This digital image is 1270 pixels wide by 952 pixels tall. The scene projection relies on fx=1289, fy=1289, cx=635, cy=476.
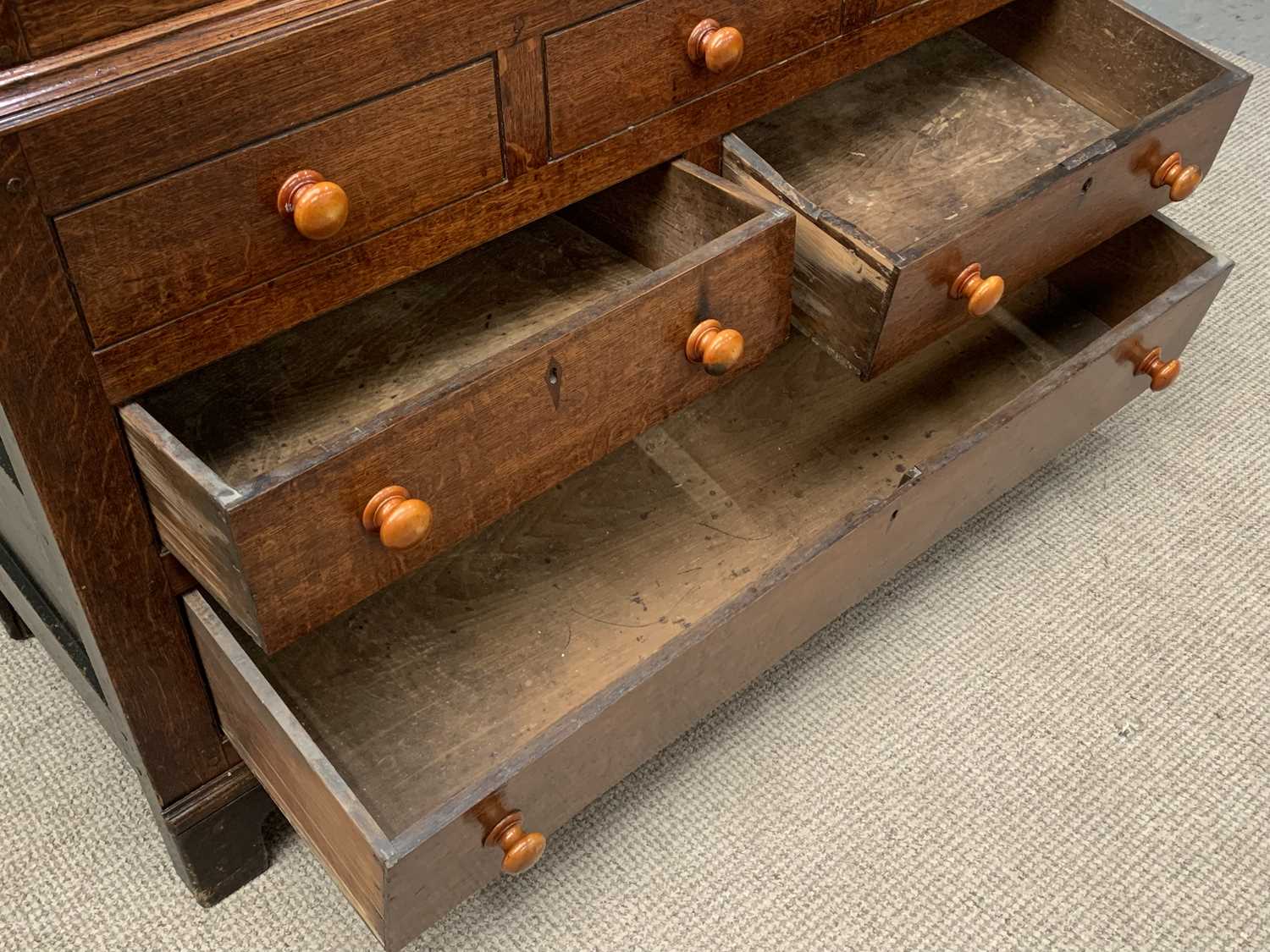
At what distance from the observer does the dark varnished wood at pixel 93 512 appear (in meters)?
0.75

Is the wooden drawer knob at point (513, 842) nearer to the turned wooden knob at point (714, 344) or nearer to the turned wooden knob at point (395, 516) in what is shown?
the turned wooden knob at point (395, 516)

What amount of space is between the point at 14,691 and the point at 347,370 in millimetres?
565

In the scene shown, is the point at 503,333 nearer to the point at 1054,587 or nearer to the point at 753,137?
the point at 753,137

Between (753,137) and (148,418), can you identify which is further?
(753,137)

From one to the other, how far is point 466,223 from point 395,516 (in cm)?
24

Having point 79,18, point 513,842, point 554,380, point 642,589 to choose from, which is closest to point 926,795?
point 642,589

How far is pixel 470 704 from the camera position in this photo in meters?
1.16

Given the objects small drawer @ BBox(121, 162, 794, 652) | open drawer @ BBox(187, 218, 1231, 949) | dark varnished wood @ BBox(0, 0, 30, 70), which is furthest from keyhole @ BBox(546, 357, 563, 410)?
dark varnished wood @ BBox(0, 0, 30, 70)

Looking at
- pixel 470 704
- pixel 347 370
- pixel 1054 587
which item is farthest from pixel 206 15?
pixel 1054 587

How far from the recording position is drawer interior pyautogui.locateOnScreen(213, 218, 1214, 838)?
1120 millimetres

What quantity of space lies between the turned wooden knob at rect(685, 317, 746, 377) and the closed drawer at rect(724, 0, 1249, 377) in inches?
6.3

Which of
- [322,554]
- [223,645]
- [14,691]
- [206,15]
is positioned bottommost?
[14,691]

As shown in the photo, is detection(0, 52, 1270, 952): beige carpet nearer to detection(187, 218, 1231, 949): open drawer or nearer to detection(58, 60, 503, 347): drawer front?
detection(187, 218, 1231, 949): open drawer

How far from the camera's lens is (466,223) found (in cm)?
95
